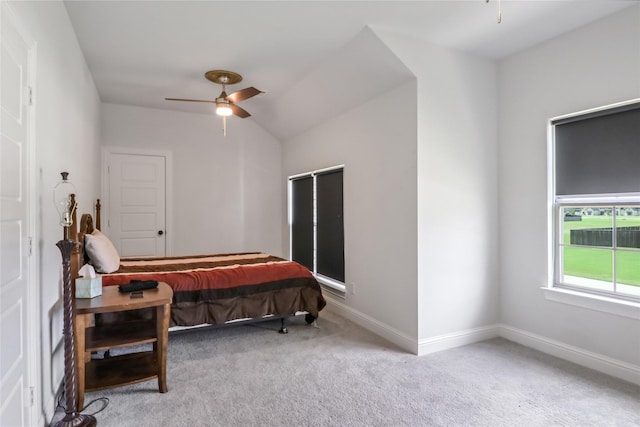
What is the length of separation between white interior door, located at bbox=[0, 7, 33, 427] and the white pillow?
4.01 ft

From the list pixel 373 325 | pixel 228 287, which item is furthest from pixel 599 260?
pixel 228 287

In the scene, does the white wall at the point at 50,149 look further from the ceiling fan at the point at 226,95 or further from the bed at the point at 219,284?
the ceiling fan at the point at 226,95

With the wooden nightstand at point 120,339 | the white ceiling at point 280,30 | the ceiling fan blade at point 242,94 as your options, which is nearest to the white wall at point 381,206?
the white ceiling at point 280,30

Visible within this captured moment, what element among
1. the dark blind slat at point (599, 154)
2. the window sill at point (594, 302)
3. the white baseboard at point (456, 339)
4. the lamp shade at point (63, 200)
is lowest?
the white baseboard at point (456, 339)

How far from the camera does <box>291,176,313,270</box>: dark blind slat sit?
512cm

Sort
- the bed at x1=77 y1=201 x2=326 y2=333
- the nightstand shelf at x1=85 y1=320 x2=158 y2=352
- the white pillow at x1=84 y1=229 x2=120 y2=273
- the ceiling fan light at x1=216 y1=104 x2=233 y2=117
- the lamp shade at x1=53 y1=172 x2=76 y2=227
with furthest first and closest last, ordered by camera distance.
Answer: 1. the ceiling fan light at x1=216 y1=104 x2=233 y2=117
2. the bed at x1=77 y1=201 x2=326 y2=333
3. the white pillow at x1=84 y1=229 x2=120 y2=273
4. the nightstand shelf at x1=85 y1=320 x2=158 y2=352
5. the lamp shade at x1=53 y1=172 x2=76 y2=227

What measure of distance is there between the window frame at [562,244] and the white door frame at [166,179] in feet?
15.6

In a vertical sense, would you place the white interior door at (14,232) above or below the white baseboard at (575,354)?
above

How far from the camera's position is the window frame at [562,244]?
262 cm

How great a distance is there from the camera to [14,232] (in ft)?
5.11

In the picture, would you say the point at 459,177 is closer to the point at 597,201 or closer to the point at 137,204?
the point at 597,201

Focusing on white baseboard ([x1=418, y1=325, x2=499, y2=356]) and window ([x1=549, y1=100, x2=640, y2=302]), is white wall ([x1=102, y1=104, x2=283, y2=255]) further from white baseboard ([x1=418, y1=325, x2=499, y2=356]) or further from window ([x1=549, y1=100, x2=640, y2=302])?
window ([x1=549, y1=100, x2=640, y2=302])

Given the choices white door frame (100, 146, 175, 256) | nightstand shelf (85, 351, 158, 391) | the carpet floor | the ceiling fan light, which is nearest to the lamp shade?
nightstand shelf (85, 351, 158, 391)

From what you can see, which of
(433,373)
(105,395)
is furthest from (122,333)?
(433,373)
